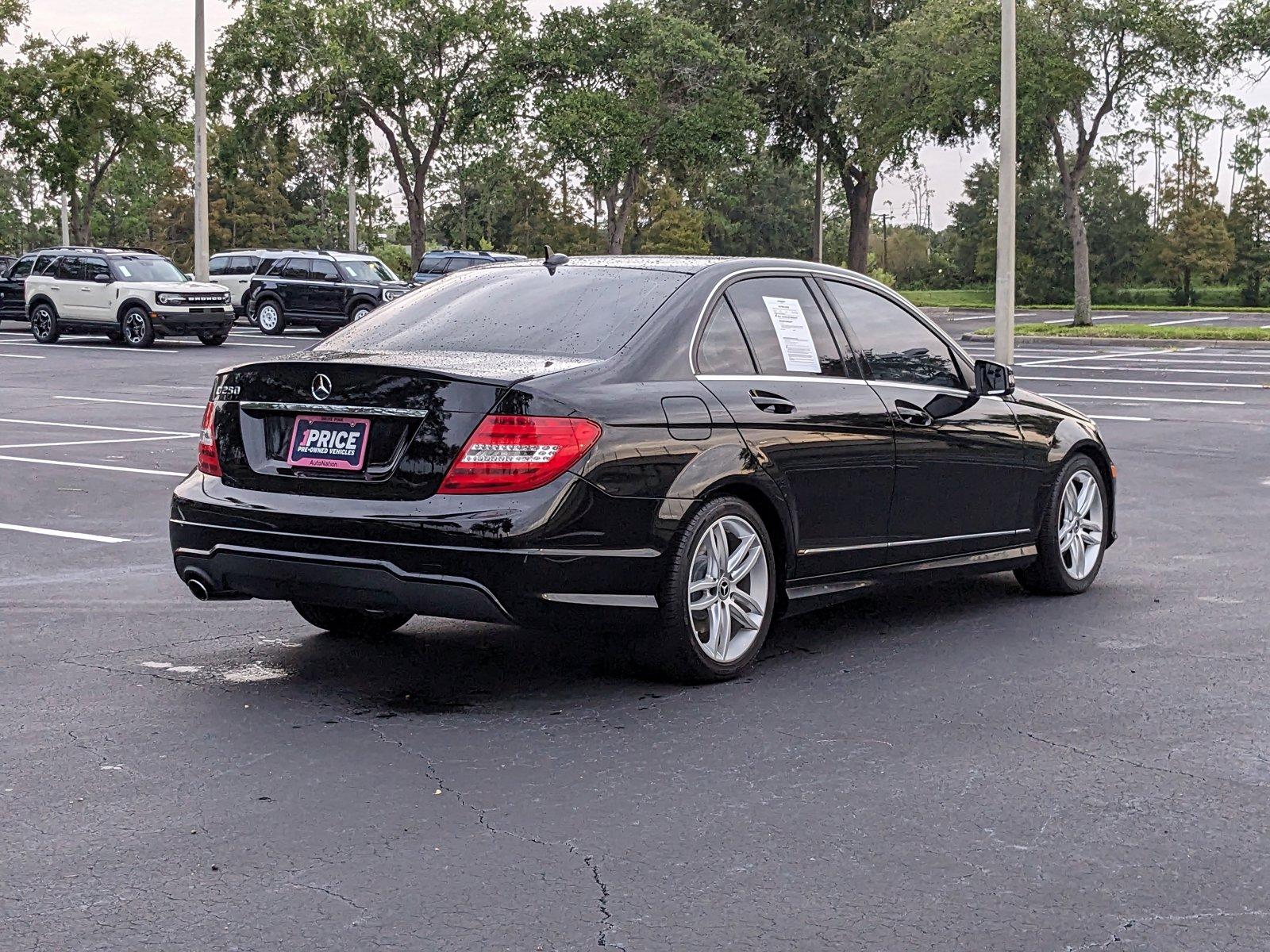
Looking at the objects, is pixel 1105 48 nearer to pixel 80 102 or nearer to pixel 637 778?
pixel 80 102

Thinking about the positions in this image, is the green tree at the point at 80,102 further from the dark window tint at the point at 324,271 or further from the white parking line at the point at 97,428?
the white parking line at the point at 97,428

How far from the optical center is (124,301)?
32.3m

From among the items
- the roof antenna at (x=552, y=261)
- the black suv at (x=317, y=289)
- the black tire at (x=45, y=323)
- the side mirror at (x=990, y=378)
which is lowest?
the side mirror at (x=990, y=378)

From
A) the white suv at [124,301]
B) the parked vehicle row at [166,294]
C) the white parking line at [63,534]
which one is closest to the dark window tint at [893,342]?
the white parking line at [63,534]

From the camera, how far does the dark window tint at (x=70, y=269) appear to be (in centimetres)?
3331

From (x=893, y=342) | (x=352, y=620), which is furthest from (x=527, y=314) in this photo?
(x=893, y=342)

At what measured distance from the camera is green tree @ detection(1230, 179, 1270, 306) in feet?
234

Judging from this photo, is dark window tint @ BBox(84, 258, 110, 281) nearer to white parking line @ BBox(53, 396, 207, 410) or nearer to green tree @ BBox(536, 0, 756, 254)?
white parking line @ BBox(53, 396, 207, 410)

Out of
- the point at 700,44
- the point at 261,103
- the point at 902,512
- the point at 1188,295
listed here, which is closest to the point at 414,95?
the point at 261,103

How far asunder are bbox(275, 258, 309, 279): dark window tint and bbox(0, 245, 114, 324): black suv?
437 centimetres

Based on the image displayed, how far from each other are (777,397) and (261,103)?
45.6 metres

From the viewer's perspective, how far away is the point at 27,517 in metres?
10.5

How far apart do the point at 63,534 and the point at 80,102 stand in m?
44.3

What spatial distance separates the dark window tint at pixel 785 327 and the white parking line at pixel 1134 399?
14240 mm
